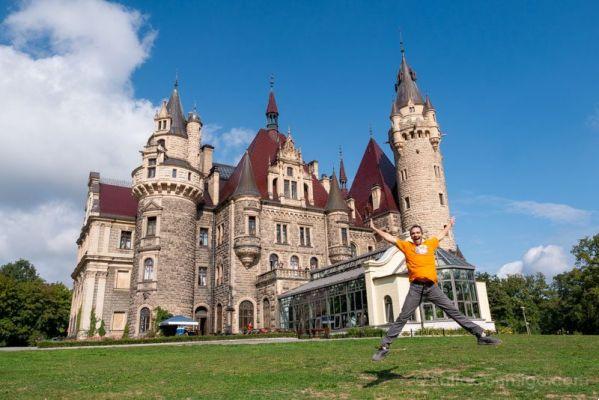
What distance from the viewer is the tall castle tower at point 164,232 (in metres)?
35.4

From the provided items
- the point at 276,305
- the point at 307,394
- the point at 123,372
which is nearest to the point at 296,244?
the point at 276,305

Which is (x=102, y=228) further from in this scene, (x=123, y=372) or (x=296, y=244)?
(x=123, y=372)

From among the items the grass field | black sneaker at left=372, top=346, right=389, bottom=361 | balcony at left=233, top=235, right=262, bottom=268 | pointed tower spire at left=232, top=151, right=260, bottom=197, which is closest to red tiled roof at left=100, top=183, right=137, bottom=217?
pointed tower spire at left=232, top=151, right=260, bottom=197

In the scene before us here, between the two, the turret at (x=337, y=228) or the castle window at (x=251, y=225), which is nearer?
the castle window at (x=251, y=225)

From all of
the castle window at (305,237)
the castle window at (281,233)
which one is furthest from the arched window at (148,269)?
the castle window at (305,237)

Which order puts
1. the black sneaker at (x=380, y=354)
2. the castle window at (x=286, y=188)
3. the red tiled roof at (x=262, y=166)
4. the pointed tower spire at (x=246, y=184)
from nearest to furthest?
the black sneaker at (x=380, y=354) → the pointed tower spire at (x=246, y=184) → the castle window at (x=286, y=188) → the red tiled roof at (x=262, y=166)

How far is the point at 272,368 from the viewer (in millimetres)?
10445

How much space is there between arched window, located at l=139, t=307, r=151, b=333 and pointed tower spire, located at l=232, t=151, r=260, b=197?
10997mm

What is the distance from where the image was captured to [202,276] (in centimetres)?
3903

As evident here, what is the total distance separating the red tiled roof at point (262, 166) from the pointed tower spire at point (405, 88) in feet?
38.7

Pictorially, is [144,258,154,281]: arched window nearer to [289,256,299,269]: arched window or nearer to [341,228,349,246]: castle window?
[289,256,299,269]: arched window

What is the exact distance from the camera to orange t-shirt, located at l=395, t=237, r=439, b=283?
7121 mm

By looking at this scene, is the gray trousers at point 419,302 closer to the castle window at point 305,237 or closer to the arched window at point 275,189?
the castle window at point 305,237

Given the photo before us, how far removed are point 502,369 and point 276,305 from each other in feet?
88.6
